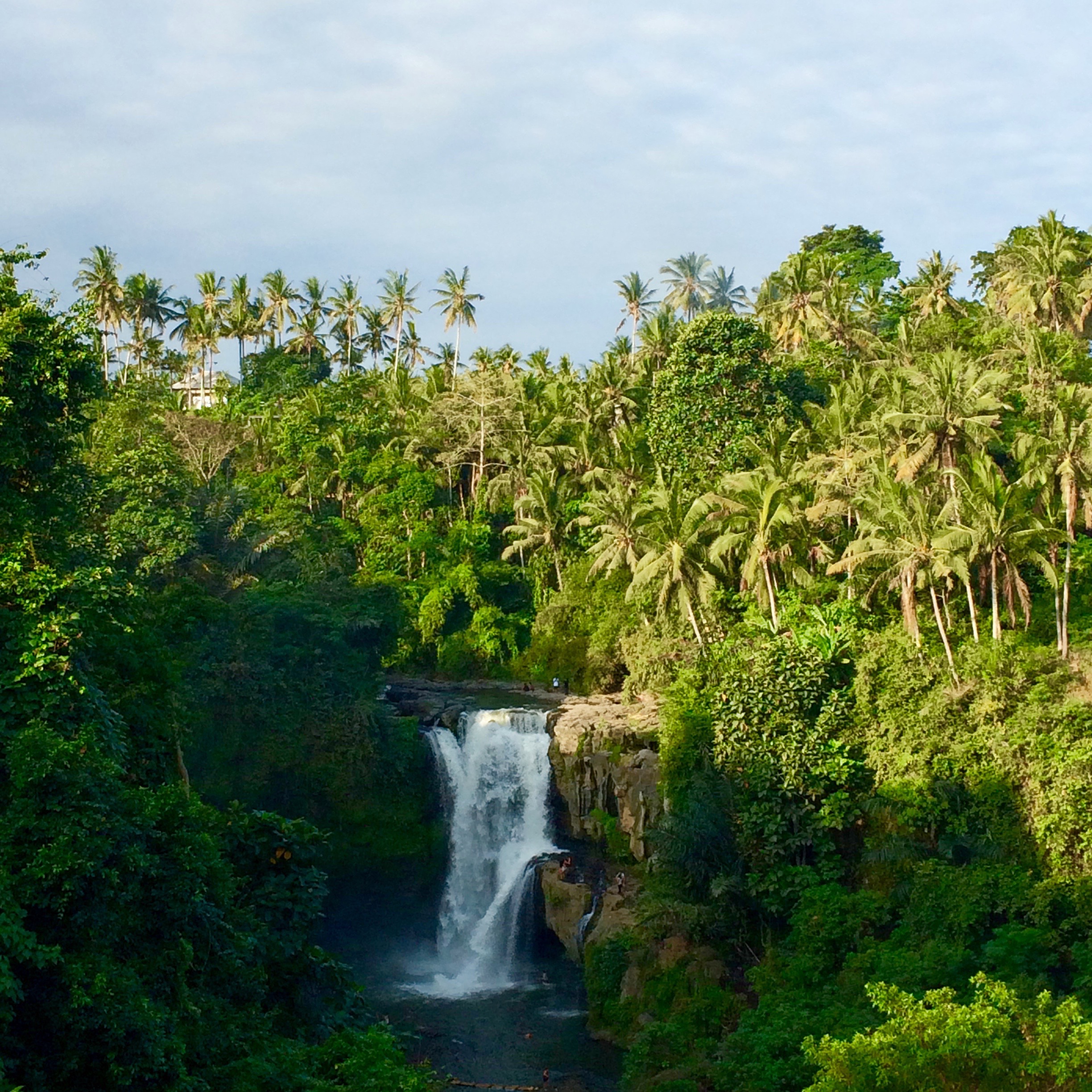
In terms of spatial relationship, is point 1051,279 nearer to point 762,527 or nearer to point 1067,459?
point 1067,459

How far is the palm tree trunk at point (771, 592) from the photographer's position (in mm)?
37341

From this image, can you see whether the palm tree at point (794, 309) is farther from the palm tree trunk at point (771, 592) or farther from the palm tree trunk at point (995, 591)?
the palm tree trunk at point (995, 591)

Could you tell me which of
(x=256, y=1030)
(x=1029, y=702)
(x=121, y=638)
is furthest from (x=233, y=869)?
(x=1029, y=702)

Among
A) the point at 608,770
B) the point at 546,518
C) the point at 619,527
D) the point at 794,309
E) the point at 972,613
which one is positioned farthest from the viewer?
the point at 794,309

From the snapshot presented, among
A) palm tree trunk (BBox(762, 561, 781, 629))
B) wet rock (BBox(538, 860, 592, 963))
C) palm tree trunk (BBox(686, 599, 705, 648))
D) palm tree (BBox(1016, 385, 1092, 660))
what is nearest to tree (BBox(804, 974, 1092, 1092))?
wet rock (BBox(538, 860, 592, 963))

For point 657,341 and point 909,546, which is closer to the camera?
point 909,546

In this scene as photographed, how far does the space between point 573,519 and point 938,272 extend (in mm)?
24857

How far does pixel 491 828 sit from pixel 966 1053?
24.8 meters

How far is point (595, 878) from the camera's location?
33.7 m

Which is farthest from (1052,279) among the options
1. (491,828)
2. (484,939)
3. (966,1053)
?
(966,1053)

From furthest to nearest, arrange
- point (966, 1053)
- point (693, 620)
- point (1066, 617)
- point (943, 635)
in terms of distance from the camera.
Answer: point (693, 620)
point (1066, 617)
point (943, 635)
point (966, 1053)

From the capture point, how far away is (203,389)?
254 ft

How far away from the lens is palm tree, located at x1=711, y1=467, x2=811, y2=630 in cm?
3712

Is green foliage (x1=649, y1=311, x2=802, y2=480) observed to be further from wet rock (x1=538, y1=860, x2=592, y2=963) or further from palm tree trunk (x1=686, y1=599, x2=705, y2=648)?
wet rock (x1=538, y1=860, x2=592, y2=963)
